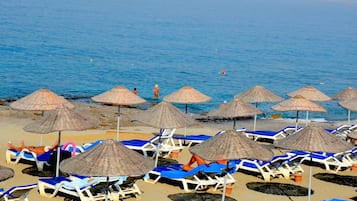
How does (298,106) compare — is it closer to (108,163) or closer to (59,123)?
(59,123)

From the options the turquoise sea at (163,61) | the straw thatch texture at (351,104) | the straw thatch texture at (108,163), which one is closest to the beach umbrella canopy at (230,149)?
the straw thatch texture at (108,163)

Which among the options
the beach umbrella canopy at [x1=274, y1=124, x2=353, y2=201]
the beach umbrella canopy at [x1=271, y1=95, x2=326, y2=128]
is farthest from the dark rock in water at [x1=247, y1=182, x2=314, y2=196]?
the beach umbrella canopy at [x1=271, y1=95, x2=326, y2=128]

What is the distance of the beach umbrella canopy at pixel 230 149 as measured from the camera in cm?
1173

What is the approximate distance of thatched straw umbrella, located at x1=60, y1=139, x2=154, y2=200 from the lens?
10.4 metres

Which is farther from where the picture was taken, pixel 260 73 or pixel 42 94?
pixel 260 73

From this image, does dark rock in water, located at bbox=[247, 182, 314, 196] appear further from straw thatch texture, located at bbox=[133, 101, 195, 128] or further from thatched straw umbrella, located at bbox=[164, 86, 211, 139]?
thatched straw umbrella, located at bbox=[164, 86, 211, 139]

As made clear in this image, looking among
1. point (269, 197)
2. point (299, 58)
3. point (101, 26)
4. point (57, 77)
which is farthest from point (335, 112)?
point (101, 26)

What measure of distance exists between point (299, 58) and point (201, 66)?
17.4 m

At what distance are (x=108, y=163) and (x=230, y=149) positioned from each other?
2593 millimetres

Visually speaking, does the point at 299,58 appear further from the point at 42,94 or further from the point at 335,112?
the point at 42,94

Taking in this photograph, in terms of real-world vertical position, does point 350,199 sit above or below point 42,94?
below

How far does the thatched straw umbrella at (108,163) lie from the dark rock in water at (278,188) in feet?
14.8

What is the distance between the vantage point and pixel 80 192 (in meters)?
12.5

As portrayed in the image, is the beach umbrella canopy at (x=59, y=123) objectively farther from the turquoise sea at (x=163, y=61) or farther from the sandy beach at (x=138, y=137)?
the turquoise sea at (x=163, y=61)
